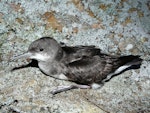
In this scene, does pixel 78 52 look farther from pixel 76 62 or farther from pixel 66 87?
pixel 66 87

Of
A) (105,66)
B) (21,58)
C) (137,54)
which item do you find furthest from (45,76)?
(137,54)

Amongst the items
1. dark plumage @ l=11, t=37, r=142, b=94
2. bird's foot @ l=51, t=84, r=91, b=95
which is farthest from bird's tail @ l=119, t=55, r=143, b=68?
bird's foot @ l=51, t=84, r=91, b=95

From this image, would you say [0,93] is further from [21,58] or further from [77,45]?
[77,45]

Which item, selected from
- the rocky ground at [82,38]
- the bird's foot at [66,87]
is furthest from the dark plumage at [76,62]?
the rocky ground at [82,38]

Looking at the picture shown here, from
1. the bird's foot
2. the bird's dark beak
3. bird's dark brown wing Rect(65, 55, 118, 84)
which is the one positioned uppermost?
the bird's dark beak

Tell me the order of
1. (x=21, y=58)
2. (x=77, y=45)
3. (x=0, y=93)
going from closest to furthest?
1. (x=0, y=93)
2. (x=21, y=58)
3. (x=77, y=45)

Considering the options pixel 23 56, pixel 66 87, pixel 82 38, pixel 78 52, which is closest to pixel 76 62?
pixel 78 52

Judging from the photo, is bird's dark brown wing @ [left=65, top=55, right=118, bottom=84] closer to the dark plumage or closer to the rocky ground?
the dark plumage
